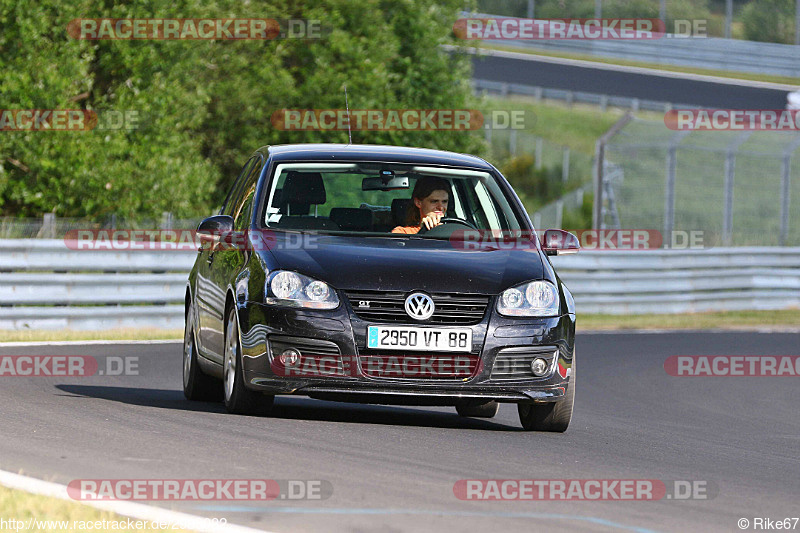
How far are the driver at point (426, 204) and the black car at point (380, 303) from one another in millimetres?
12

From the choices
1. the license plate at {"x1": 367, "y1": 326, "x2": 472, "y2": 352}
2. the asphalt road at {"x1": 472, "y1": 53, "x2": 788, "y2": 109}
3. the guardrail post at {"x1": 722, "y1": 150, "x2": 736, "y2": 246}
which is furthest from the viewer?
the asphalt road at {"x1": 472, "y1": 53, "x2": 788, "y2": 109}

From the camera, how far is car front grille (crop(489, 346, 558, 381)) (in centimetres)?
873

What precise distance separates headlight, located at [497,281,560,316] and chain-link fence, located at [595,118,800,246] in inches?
627

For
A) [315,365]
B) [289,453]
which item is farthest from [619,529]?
[315,365]

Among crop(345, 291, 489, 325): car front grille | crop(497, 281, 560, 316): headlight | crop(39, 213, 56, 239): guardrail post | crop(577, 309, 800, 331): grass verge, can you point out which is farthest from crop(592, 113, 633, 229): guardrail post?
crop(345, 291, 489, 325): car front grille

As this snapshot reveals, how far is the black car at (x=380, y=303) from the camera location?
28.1ft

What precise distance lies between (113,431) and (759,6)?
183ft

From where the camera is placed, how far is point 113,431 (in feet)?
27.0

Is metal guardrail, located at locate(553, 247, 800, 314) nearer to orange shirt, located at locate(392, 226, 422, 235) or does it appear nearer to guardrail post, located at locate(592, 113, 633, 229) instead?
guardrail post, located at locate(592, 113, 633, 229)

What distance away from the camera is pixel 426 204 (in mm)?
9898

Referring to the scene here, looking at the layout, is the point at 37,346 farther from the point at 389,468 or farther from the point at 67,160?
the point at 67,160

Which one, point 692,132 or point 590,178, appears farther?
point 590,178

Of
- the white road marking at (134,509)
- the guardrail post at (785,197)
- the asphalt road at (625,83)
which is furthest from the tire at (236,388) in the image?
the asphalt road at (625,83)

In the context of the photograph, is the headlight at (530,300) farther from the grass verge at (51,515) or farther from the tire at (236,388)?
the grass verge at (51,515)
